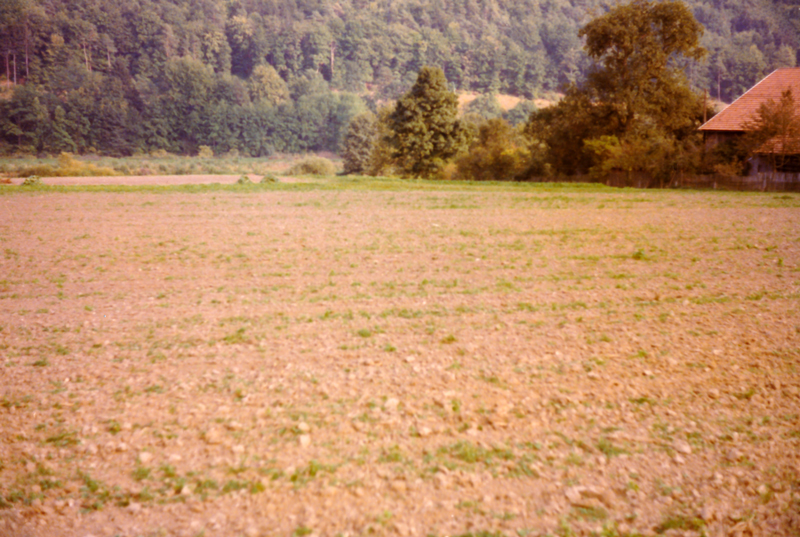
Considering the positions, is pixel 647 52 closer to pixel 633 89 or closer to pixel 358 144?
pixel 633 89

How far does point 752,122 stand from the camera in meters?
36.0

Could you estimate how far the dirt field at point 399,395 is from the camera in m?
3.39

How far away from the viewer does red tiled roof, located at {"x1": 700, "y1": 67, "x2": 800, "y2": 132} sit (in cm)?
4116

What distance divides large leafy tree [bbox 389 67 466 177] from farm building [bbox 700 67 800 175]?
20.8m

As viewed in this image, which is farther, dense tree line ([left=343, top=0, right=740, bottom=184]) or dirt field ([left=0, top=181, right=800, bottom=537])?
dense tree line ([left=343, top=0, right=740, bottom=184])

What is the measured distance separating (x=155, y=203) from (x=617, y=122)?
34390 mm

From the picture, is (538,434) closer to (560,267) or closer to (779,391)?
(779,391)

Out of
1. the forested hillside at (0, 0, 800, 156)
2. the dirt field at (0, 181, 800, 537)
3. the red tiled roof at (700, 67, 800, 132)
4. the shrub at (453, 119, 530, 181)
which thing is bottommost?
the dirt field at (0, 181, 800, 537)

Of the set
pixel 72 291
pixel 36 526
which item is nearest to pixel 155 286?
pixel 72 291

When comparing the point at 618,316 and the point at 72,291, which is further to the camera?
the point at 72,291

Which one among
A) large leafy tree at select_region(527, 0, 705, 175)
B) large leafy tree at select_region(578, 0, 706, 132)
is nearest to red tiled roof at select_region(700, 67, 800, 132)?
large leafy tree at select_region(527, 0, 705, 175)

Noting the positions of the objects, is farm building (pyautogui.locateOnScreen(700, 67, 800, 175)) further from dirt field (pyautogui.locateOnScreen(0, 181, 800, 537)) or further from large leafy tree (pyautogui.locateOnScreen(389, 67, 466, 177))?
dirt field (pyautogui.locateOnScreen(0, 181, 800, 537))

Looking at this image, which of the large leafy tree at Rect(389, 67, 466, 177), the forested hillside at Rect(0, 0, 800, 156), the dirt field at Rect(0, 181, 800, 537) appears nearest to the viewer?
the dirt field at Rect(0, 181, 800, 537)

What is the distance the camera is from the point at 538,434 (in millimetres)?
4180
